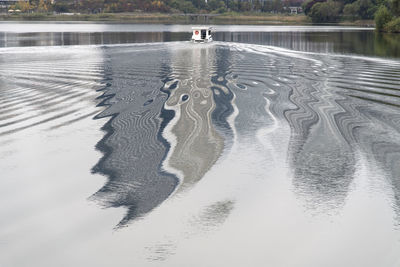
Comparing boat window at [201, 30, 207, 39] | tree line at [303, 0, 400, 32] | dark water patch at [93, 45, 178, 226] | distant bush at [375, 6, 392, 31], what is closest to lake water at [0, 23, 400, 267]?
dark water patch at [93, 45, 178, 226]

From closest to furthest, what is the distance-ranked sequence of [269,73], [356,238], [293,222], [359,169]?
[356,238], [293,222], [359,169], [269,73]

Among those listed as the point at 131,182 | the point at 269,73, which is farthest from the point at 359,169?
the point at 269,73

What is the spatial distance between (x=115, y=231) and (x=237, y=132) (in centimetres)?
741

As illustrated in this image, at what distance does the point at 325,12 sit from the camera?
529ft

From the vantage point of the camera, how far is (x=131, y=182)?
10.6 m

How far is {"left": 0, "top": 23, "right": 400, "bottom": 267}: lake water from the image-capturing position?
7.75 metres

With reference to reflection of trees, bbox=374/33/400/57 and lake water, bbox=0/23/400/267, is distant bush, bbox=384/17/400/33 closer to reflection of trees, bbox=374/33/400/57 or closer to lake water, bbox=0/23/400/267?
reflection of trees, bbox=374/33/400/57

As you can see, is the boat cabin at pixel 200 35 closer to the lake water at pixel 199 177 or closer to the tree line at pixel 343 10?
the lake water at pixel 199 177

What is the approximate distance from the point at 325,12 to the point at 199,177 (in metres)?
160

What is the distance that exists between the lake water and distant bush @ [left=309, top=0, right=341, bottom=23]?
477 ft

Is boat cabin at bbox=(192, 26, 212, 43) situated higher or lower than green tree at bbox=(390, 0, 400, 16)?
lower

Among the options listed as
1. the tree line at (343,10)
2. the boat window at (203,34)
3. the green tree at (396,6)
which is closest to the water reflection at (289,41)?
the boat window at (203,34)

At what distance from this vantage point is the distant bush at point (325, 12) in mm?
160875

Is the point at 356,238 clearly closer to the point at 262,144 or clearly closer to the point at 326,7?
the point at 262,144
